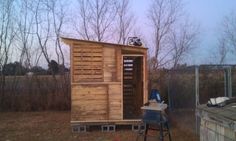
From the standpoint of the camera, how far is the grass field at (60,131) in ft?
27.6

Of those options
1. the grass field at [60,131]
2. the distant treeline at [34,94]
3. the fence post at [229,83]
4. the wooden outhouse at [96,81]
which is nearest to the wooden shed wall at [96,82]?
the wooden outhouse at [96,81]

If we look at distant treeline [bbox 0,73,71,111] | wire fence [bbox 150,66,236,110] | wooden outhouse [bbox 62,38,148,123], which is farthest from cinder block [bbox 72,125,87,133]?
distant treeline [bbox 0,73,71,111]

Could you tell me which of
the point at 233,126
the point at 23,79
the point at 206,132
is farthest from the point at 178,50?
the point at 233,126

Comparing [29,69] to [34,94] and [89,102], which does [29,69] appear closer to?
[34,94]

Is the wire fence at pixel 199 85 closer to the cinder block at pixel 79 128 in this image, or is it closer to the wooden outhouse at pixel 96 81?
the wooden outhouse at pixel 96 81

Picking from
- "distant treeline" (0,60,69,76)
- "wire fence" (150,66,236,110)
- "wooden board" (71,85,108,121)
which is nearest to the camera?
"wire fence" (150,66,236,110)

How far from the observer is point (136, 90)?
36.6 feet

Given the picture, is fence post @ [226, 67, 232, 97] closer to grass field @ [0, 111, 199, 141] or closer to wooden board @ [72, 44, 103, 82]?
grass field @ [0, 111, 199, 141]

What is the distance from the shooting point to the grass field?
840 centimetres

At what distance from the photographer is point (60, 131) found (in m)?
9.43

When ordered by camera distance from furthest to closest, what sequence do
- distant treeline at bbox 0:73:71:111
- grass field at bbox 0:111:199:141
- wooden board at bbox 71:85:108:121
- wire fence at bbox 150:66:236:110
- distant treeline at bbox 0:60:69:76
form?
1. distant treeline at bbox 0:60:69:76
2. distant treeline at bbox 0:73:71:111
3. wooden board at bbox 71:85:108:121
4. grass field at bbox 0:111:199:141
5. wire fence at bbox 150:66:236:110

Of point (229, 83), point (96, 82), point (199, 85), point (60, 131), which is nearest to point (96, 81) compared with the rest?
point (96, 82)

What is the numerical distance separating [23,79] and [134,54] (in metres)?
6.51

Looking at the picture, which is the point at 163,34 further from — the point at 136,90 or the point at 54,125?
the point at 54,125
